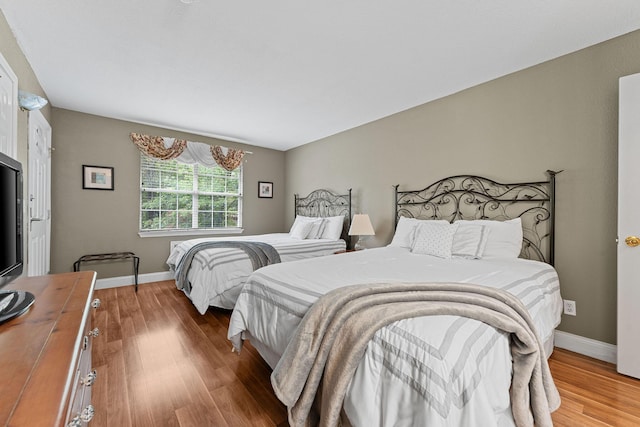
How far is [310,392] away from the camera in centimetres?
127

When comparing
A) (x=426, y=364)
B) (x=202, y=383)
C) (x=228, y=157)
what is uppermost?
(x=228, y=157)

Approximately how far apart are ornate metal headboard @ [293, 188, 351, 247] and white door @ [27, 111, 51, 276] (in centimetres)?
351

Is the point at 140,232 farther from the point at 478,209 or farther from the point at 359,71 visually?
the point at 478,209

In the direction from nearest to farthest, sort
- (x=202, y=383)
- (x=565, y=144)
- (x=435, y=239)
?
(x=202, y=383) → (x=565, y=144) → (x=435, y=239)

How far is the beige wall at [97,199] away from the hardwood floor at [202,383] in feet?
5.21

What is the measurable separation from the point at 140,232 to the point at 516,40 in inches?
194

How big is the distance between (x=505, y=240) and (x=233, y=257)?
8.38ft

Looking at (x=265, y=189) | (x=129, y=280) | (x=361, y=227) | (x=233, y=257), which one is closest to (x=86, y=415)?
(x=233, y=257)

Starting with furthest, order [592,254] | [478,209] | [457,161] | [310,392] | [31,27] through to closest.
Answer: [457,161]
[478,209]
[592,254]
[31,27]
[310,392]

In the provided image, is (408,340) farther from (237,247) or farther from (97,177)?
(97,177)

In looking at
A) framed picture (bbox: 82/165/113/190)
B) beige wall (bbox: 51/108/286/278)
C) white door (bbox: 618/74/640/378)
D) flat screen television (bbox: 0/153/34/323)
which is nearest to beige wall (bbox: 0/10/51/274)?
beige wall (bbox: 51/108/286/278)

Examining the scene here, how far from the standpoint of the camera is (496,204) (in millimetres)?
2709

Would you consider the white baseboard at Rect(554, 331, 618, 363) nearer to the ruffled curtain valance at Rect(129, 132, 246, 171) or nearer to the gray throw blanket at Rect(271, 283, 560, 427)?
the gray throw blanket at Rect(271, 283, 560, 427)

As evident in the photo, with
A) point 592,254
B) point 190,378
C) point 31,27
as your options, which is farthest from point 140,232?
point 592,254
